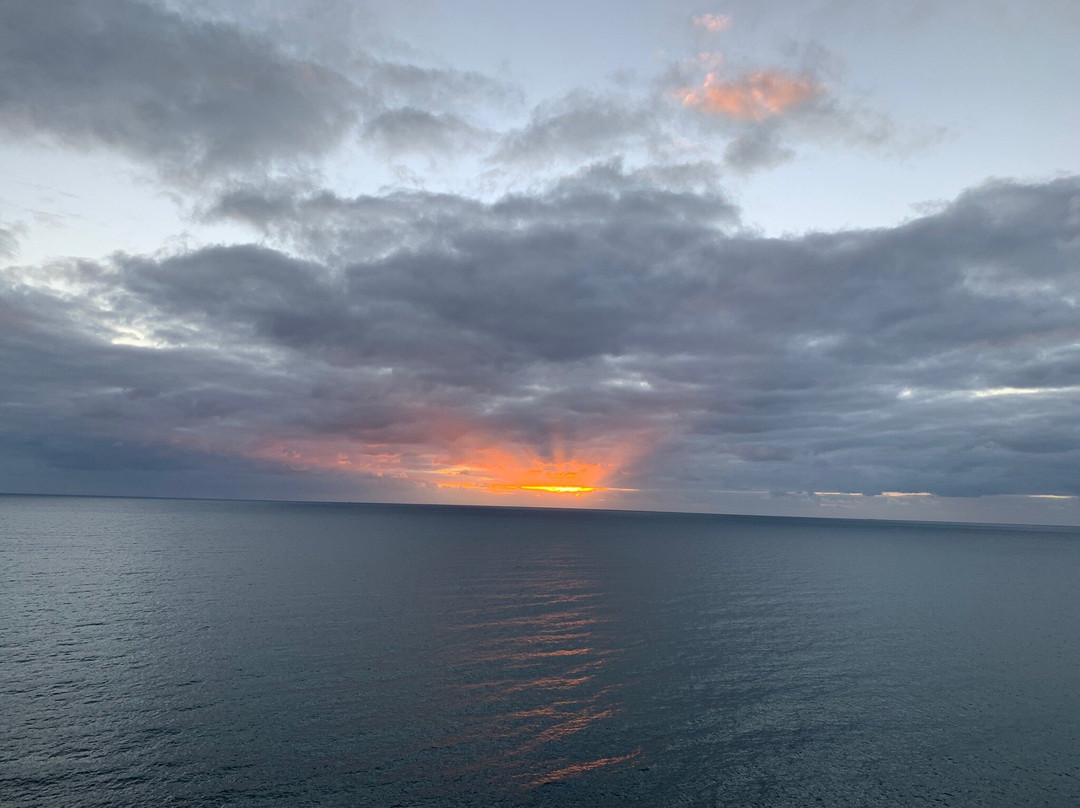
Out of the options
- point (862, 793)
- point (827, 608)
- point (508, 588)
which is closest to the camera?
point (862, 793)

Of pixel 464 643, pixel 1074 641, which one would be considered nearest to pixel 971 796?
pixel 464 643

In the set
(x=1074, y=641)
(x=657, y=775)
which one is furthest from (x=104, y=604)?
(x=1074, y=641)

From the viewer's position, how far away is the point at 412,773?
25531 millimetres

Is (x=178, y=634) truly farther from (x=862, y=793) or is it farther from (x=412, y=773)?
(x=862, y=793)

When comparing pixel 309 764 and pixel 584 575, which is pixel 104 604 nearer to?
pixel 309 764

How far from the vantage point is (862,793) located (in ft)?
83.5

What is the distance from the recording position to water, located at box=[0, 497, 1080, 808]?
82.8ft

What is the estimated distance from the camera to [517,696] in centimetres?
3484

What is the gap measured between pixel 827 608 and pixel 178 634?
208ft

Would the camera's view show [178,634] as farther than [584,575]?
No

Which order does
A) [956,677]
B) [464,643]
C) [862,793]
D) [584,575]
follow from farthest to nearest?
[584,575]
[464,643]
[956,677]
[862,793]

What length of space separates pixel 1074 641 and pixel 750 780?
51.0 meters

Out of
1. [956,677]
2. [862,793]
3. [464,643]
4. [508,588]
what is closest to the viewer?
[862,793]

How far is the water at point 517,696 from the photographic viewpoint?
25.2 metres
